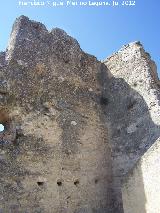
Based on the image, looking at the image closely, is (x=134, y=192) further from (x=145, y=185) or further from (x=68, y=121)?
(x=68, y=121)

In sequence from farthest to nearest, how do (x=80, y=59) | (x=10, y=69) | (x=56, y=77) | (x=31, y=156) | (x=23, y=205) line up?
1. (x=80, y=59)
2. (x=56, y=77)
3. (x=10, y=69)
4. (x=31, y=156)
5. (x=23, y=205)

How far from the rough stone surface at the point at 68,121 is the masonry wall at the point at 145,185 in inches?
71.1

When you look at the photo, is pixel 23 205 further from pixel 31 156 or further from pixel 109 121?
pixel 109 121

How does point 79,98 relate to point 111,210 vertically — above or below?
above

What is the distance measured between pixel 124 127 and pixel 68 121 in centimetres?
160

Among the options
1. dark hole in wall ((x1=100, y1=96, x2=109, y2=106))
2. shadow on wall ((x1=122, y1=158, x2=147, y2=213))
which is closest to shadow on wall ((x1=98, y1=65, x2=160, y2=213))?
dark hole in wall ((x1=100, y1=96, x2=109, y2=106))

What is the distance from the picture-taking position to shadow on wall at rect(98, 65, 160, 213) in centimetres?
920

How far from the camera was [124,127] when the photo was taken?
9.88m

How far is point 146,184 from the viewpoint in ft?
22.2

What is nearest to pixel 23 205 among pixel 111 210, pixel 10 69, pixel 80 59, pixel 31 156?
pixel 31 156

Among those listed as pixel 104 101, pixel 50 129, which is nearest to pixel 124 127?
pixel 104 101

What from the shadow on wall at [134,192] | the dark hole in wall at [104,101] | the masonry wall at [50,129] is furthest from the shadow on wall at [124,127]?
the shadow on wall at [134,192]

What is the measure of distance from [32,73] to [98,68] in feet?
8.51

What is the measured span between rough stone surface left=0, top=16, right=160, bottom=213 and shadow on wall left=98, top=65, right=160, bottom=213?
3 cm
